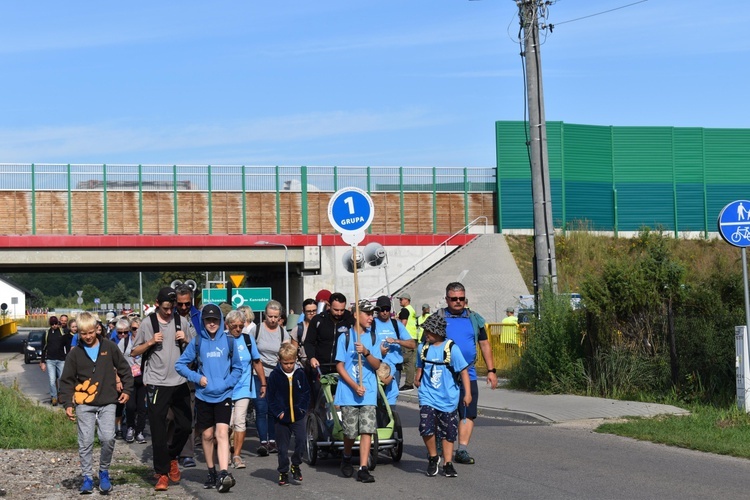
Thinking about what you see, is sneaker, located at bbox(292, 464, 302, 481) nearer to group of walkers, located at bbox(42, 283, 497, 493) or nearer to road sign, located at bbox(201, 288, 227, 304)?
group of walkers, located at bbox(42, 283, 497, 493)

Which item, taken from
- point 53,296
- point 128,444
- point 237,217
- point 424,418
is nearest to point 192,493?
point 424,418

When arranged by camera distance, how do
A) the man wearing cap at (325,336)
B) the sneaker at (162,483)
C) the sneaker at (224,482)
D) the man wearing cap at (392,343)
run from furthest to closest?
the man wearing cap at (325,336) < the man wearing cap at (392,343) < the sneaker at (162,483) < the sneaker at (224,482)

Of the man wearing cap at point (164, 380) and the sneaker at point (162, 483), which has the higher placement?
the man wearing cap at point (164, 380)

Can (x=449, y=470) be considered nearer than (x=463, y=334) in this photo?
Yes

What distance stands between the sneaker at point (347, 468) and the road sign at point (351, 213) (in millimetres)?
2517

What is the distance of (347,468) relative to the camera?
35.6ft

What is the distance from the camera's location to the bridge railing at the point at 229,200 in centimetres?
4628

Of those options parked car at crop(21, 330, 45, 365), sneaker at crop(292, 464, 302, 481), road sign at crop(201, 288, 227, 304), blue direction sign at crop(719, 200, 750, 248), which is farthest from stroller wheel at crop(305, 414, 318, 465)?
parked car at crop(21, 330, 45, 365)

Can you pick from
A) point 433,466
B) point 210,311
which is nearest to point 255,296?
point 433,466

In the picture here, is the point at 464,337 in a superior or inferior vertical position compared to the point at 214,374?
superior

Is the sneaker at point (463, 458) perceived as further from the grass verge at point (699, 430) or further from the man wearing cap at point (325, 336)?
the grass verge at point (699, 430)

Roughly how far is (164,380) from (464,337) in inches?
123

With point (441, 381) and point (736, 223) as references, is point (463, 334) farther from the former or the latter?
point (736, 223)

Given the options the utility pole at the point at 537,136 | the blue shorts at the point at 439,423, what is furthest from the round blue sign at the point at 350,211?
the utility pole at the point at 537,136
